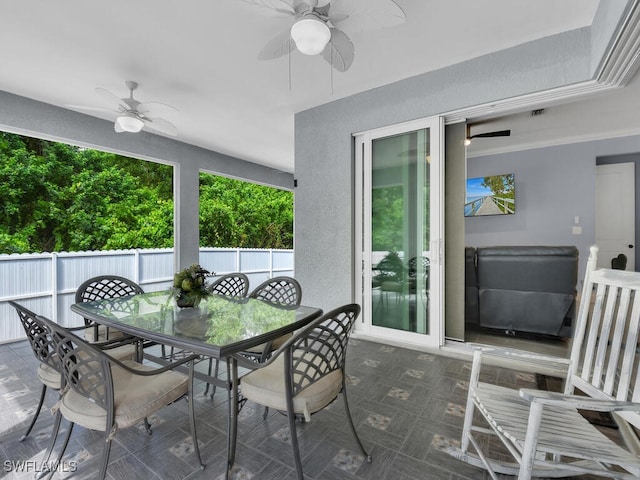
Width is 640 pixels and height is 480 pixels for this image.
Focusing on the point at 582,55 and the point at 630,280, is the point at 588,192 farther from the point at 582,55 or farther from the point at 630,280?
the point at 630,280

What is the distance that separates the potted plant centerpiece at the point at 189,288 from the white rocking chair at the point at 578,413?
175cm

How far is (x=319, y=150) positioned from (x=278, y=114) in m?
0.86

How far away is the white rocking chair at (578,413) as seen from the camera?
3.51 feet

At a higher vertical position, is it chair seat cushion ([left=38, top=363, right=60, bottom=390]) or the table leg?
chair seat cushion ([left=38, top=363, right=60, bottom=390])

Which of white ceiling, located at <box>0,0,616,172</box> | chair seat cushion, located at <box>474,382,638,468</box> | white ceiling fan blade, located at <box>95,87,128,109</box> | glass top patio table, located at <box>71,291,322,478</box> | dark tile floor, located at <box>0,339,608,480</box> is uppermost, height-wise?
white ceiling, located at <box>0,0,616,172</box>

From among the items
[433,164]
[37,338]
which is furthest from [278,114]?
[37,338]

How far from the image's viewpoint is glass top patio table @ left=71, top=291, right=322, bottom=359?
1.43 metres

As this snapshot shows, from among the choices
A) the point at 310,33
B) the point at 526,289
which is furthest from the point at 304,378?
the point at 526,289

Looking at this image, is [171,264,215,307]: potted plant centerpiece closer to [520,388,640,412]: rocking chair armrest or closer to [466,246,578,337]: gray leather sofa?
[520,388,640,412]: rocking chair armrest

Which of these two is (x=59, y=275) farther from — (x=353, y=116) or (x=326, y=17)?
(x=326, y=17)

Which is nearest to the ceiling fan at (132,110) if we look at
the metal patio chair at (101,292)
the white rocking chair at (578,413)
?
the metal patio chair at (101,292)

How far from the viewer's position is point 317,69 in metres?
3.00

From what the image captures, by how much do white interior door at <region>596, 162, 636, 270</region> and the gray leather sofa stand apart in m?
3.08

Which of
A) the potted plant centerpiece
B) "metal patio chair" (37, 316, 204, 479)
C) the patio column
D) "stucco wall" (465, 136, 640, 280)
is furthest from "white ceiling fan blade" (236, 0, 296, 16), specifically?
"stucco wall" (465, 136, 640, 280)
